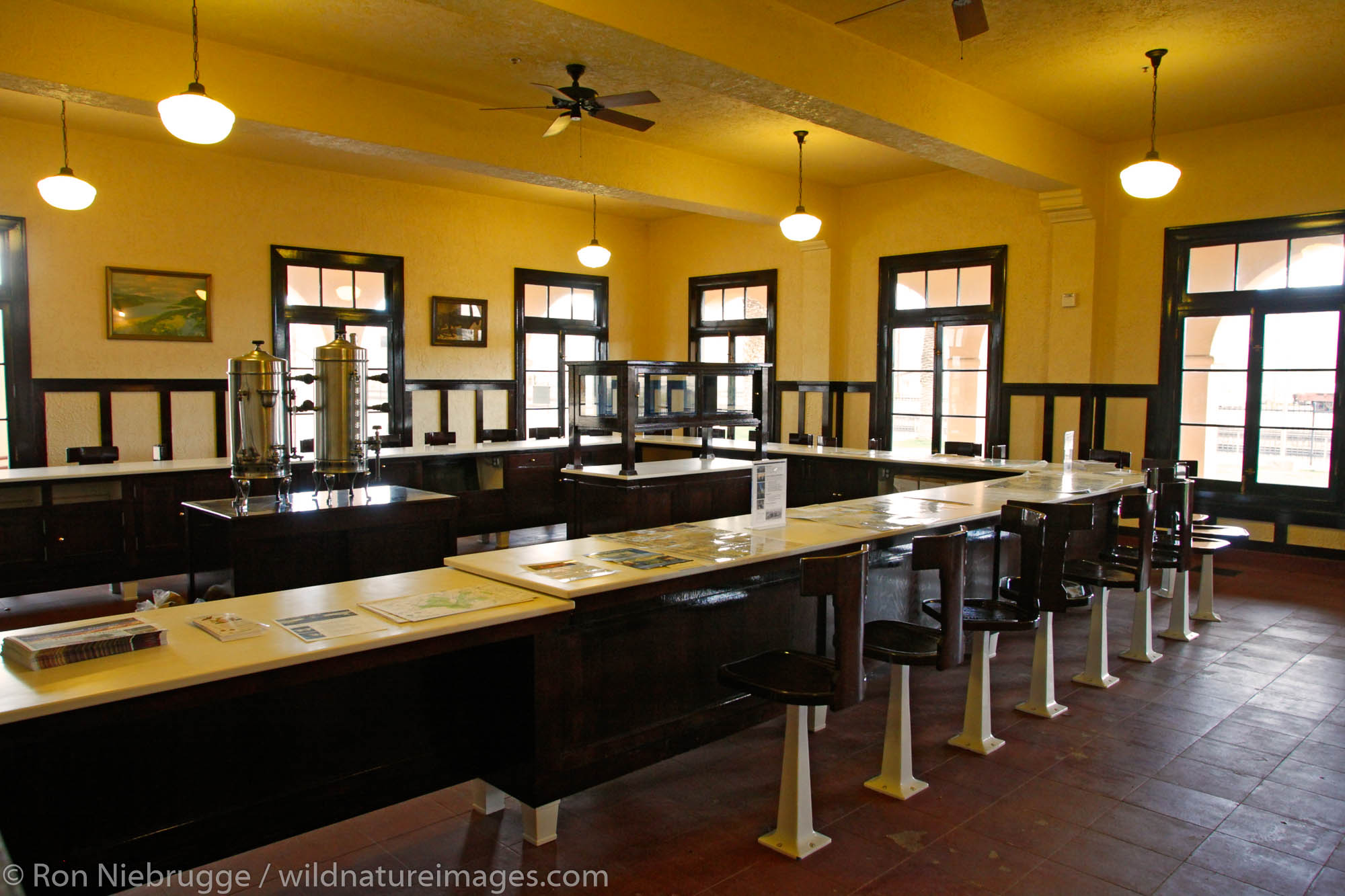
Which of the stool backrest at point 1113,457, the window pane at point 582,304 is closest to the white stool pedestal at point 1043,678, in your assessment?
the stool backrest at point 1113,457

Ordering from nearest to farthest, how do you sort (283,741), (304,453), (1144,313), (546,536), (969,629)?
1. (283,741)
2. (969,629)
3. (304,453)
4. (1144,313)
5. (546,536)

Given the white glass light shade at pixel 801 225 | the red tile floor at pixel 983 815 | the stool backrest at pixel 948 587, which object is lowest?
the red tile floor at pixel 983 815

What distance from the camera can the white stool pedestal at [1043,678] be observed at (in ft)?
12.7

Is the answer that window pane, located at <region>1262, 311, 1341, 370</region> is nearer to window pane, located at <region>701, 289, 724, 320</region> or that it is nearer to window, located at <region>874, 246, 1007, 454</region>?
window, located at <region>874, 246, 1007, 454</region>

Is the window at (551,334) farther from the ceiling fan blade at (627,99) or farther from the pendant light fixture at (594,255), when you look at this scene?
the ceiling fan blade at (627,99)

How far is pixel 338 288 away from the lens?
30.3 ft

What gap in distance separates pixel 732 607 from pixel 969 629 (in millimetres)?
910

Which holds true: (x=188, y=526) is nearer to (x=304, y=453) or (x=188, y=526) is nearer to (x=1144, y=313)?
(x=304, y=453)

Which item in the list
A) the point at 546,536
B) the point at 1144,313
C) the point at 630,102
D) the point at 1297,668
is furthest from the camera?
the point at 546,536

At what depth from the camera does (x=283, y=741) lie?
231 centimetres

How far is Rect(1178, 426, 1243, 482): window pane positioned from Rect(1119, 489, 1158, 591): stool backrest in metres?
4.07

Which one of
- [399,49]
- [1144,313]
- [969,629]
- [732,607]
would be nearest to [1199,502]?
[1144,313]

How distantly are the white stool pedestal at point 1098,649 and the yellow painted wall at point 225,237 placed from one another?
25.2 feet

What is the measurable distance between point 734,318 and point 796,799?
Answer: 892cm
